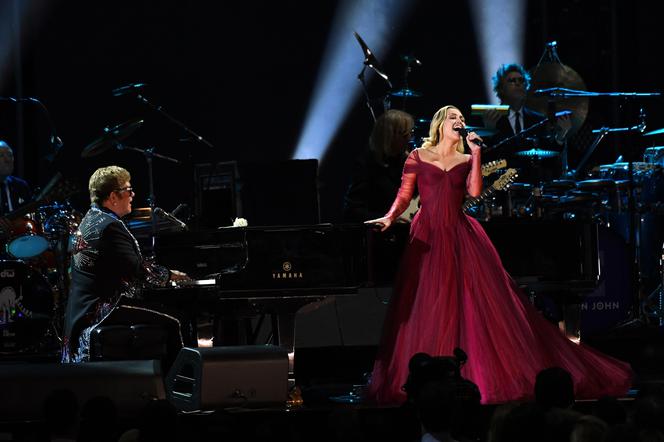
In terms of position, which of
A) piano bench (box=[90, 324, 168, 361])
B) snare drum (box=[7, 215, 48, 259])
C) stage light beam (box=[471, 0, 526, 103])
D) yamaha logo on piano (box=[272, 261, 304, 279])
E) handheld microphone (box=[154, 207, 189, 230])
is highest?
stage light beam (box=[471, 0, 526, 103])

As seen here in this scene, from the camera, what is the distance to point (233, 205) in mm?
8633

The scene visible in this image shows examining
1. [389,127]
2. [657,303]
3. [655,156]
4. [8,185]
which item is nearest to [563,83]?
[655,156]

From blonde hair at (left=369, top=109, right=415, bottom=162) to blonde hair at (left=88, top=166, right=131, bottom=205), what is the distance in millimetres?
1616

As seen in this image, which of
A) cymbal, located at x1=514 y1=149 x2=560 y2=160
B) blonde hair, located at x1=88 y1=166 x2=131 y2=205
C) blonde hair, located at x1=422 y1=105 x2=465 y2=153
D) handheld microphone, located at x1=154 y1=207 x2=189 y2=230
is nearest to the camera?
blonde hair, located at x1=422 y1=105 x2=465 y2=153

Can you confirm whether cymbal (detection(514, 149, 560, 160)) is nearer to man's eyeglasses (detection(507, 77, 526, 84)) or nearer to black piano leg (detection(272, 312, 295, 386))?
man's eyeglasses (detection(507, 77, 526, 84))

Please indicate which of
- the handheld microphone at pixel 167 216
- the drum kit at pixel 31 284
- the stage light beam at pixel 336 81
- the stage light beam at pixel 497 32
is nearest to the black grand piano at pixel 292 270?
the handheld microphone at pixel 167 216

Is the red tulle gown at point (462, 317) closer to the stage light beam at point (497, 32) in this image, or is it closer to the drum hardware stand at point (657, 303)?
the drum hardware stand at point (657, 303)

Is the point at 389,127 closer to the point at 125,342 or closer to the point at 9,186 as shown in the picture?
the point at 125,342

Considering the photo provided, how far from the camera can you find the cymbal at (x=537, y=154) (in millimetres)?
9109

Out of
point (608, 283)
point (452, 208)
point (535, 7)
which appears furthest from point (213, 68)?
point (452, 208)

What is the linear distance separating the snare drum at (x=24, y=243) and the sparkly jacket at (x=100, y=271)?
7.16 feet

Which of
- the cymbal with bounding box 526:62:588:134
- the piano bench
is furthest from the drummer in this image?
the piano bench

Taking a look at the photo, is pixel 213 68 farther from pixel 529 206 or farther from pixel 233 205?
pixel 529 206

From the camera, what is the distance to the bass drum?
8.90m
